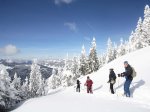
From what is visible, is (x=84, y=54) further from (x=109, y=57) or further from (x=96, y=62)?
(x=109, y=57)

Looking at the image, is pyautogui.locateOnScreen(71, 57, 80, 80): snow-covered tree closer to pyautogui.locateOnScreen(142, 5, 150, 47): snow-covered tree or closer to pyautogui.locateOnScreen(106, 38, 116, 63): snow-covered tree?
pyautogui.locateOnScreen(106, 38, 116, 63): snow-covered tree

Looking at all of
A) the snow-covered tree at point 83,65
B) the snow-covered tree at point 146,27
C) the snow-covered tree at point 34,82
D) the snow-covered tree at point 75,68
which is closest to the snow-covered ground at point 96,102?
the snow-covered tree at point 83,65

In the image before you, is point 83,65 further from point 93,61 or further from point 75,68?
→ point 75,68

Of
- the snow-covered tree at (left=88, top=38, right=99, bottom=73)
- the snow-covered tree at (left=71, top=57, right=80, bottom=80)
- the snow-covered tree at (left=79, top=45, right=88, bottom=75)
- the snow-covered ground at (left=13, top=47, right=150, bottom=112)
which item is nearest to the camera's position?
the snow-covered ground at (left=13, top=47, right=150, bottom=112)

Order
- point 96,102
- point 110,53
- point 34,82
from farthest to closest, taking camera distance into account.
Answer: point 110,53
point 34,82
point 96,102

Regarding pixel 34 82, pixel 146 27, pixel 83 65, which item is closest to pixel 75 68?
pixel 83 65

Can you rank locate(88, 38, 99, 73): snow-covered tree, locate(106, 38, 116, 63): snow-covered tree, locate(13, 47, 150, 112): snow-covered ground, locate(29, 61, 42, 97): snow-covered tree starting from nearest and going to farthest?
locate(13, 47, 150, 112): snow-covered ground < locate(88, 38, 99, 73): snow-covered tree < locate(29, 61, 42, 97): snow-covered tree < locate(106, 38, 116, 63): snow-covered tree

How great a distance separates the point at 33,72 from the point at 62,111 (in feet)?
243

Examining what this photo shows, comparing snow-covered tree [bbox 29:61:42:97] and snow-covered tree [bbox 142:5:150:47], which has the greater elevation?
snow-covered tree [bbox 142:5:150:47]

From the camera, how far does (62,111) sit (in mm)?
9984

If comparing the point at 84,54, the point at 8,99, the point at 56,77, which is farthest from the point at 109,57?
the point at 8,99

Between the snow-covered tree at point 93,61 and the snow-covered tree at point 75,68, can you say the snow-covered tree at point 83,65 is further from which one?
the snow-covered tree at point 75,68

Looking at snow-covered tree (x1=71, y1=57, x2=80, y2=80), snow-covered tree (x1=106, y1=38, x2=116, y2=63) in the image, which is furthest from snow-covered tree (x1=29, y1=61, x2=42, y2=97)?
snow-covered tree (x1=106, y1=38, x2=116, y2=63)

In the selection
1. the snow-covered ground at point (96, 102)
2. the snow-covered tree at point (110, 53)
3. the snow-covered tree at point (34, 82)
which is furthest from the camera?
the snow-covered tree at point (110, 53)
